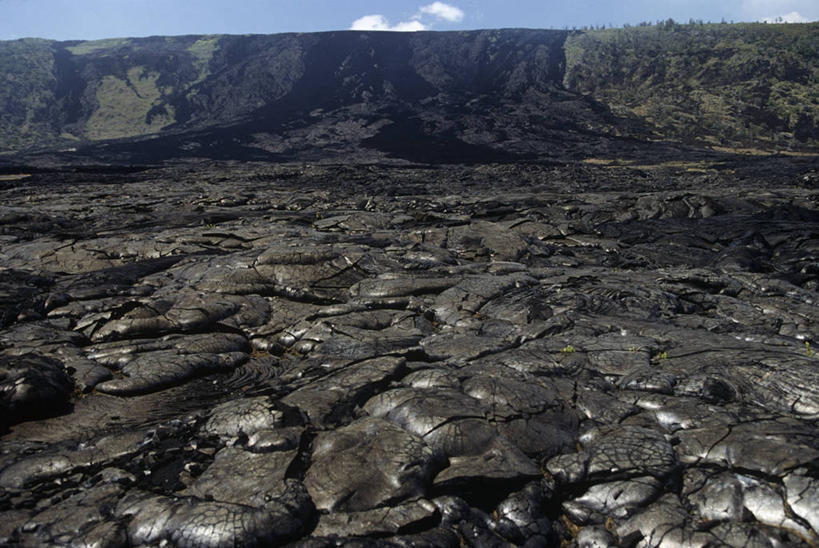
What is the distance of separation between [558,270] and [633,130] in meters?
92.8

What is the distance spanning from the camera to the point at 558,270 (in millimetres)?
19141

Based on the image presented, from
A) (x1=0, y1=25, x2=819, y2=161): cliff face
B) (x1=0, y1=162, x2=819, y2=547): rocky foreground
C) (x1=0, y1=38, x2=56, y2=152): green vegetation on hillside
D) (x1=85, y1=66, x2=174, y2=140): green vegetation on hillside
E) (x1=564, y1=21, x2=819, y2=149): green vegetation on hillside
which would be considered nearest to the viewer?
(x1=0, y1=162, x2=819, y2=547): rocky foreground

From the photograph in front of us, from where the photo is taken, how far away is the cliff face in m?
98.8

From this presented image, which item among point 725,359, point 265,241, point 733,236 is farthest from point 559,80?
point 725,359

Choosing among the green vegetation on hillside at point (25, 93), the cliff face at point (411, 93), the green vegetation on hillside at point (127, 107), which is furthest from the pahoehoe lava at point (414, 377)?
the green vegetation on hillside at point (25, 93)

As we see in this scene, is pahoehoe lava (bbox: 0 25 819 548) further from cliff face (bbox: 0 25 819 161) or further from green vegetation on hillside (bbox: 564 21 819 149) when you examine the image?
green vegetation on hillside (bbox: 564 21 819 149)

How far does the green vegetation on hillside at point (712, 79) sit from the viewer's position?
3907 inches

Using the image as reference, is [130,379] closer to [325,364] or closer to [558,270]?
[325,364]

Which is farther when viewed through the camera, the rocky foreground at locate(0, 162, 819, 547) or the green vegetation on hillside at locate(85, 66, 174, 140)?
the green vegetation on hillside at locate(85, 66, 174, 140)

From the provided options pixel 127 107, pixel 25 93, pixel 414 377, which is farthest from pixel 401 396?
pixel 25 93

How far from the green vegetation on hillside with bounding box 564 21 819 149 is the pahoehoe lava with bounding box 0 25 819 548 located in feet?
259

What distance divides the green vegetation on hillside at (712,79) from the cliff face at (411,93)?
46 centimetres

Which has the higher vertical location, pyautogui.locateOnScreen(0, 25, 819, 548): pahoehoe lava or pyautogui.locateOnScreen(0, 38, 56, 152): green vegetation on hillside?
pyautogui.locateOnScreen(0, 38, 56, 152): green vegetation on hillside

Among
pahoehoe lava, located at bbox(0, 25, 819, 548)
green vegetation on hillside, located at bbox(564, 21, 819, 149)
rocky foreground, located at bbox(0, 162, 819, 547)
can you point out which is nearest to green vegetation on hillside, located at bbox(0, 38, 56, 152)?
pahoehoe lava, located at bbox(0, 25, 819, 548)
